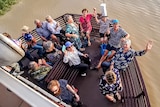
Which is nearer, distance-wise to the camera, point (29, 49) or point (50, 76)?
point (50, 76)

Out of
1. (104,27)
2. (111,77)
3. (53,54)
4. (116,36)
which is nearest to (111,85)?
(111,77)

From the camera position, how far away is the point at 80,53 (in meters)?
5.85

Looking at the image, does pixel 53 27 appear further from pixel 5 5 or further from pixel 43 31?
pixel 5 5

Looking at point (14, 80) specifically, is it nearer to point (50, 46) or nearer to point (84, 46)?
point (50, 46)

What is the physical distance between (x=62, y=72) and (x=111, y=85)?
1.50 meters

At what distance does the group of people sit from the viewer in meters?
4.89

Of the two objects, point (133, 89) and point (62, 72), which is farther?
point (62, 72)

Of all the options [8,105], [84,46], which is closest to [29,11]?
[84,46]

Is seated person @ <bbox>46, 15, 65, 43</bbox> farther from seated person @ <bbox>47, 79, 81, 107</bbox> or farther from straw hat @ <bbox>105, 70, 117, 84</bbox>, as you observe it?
straw hat @ <bbox>105, 70, 117, 84</bbox>

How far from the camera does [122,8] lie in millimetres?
9094

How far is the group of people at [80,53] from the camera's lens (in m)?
4.89

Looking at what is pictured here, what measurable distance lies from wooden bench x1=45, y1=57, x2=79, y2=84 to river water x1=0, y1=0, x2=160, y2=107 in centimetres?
205

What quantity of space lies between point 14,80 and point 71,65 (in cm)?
288

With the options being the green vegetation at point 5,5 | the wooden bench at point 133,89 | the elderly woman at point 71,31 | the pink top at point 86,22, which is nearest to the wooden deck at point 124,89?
the wooden bench at point 133,89
